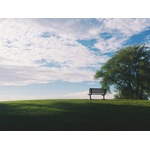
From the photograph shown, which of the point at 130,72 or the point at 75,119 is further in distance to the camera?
the point at 130,72

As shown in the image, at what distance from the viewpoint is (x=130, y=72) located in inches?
1677

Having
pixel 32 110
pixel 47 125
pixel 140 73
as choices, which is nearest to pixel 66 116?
pixel 47 125

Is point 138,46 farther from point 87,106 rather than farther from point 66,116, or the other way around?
point 66,116

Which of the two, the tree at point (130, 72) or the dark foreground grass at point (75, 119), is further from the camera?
the tree at point (130, 72)

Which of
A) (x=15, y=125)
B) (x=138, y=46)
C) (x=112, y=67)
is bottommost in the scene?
(x=15, y=125)

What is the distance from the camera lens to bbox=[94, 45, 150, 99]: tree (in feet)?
138

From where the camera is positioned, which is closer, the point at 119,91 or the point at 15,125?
the point at 15,125

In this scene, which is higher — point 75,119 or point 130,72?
point 130,72

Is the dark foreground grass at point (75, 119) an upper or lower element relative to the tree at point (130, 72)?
lower

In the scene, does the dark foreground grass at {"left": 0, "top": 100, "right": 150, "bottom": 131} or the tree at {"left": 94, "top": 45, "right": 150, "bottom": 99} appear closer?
the dark foreground grass at {"left": 0, "top": 100, "right": 150, "bottom": 131}

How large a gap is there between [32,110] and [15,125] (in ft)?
12.2

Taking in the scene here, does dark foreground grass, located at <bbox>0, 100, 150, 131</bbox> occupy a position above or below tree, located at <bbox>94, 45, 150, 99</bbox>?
below

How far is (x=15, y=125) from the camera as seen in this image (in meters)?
15.7

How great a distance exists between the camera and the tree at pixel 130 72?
42125mm
